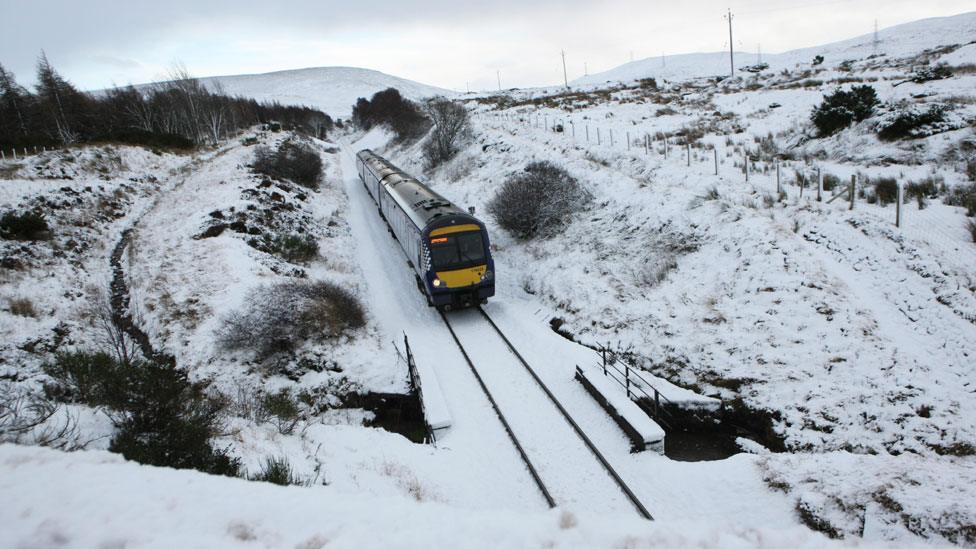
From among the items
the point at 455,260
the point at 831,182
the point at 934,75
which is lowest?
the point at 455,260

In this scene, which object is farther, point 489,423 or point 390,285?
point 390,285

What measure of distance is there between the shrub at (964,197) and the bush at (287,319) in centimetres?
1667

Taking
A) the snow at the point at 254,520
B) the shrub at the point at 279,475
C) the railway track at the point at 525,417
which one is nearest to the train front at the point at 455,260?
the railway track at the point at 525,417

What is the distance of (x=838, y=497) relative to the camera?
23.7ft

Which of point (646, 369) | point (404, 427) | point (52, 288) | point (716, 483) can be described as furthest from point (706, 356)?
point (52, 288)

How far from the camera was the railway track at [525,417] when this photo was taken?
8609mm

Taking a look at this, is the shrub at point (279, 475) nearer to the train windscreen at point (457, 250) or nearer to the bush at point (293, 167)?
the train windscreen at point (457, 250)

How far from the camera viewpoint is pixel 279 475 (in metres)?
6.66

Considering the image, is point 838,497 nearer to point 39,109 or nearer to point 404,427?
point 404,427

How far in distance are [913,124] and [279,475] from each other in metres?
23.5

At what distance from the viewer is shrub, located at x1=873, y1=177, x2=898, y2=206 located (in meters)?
13.9

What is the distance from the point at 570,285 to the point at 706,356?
5.68 m

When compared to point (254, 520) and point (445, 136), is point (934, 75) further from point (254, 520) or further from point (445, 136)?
point (254, 520)

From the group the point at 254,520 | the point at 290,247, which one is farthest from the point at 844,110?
the point at 254,520
